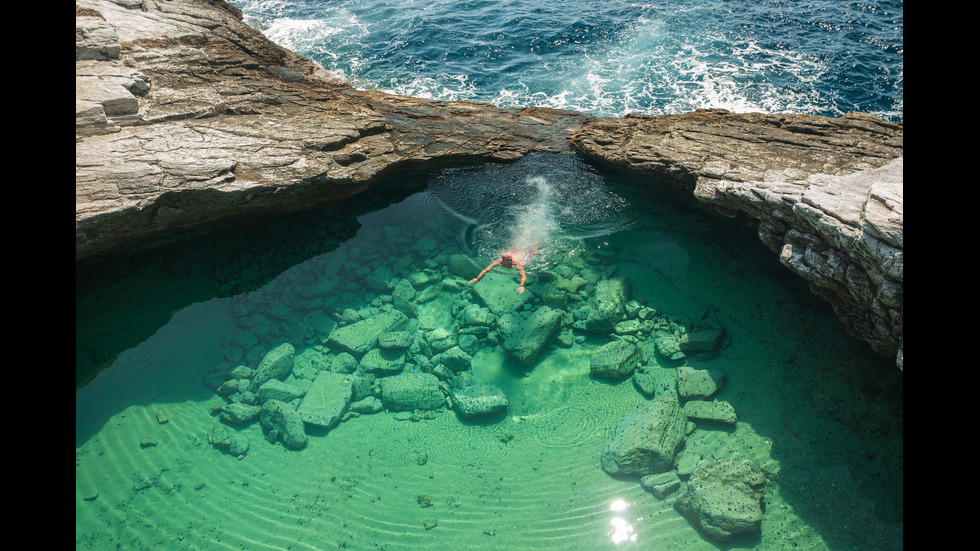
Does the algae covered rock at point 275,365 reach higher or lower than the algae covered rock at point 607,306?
lower

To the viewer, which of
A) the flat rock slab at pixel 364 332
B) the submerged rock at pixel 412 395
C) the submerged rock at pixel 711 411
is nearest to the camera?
the submerged rock at pixel 711 411

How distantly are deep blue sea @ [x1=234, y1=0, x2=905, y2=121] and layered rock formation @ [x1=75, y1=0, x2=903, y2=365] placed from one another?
10.5 feet

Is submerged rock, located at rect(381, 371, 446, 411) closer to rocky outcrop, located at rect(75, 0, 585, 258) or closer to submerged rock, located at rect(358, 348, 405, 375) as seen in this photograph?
submerged rock, located at rect(358, 348, 405, 375)

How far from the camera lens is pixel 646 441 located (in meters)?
6.08

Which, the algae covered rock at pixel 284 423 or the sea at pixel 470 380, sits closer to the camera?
the sea at pixel 470 380

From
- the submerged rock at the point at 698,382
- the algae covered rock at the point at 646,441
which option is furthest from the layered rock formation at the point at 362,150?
the algae covered rock at the point at 646,441

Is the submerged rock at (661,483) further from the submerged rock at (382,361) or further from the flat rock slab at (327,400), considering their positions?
the flat rock slab at (327,400)

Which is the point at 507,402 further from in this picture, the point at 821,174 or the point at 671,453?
the point at 821,174

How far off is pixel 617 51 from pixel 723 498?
1386 cm

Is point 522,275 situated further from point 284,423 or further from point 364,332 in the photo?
point 284,423

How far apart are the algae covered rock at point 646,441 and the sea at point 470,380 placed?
0.13 metres

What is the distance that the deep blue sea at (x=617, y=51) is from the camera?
13.2 m

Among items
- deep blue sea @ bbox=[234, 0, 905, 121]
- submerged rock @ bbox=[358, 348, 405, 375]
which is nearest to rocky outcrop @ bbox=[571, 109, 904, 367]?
deep blue sea @ bbox=[234, 0, 905, 121]

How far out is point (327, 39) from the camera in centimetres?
1680
